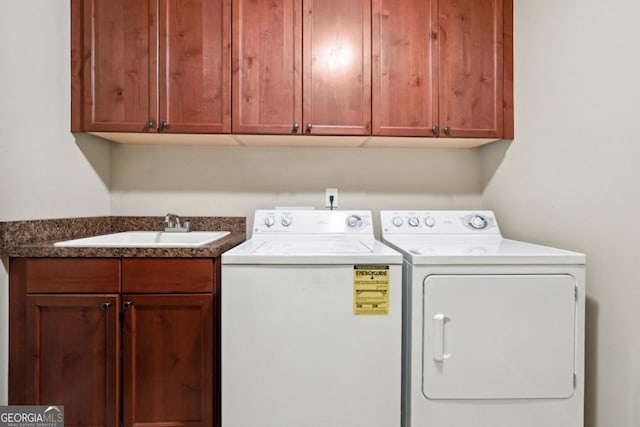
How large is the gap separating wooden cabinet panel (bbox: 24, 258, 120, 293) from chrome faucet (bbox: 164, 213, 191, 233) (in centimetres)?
59

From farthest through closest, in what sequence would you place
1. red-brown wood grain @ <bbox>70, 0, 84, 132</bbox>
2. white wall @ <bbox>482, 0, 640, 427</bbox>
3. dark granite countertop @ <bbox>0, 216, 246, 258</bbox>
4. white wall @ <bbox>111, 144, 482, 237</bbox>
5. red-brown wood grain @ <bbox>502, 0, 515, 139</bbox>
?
1. white wall @ <bbox>111, 144, 482, 237</bbox>
2. red-brown wood grain @ <bbox>502, 0, 515, 139</bbox>
3. red-brown wood grain @ <bbox>70, 0, 84, 132</bbox>
4. dark granite countertop @ <bbox>0, 216, 246, 258</bbox>
5. white wall @ <bbox>482, 0, 640, 427</bbox>

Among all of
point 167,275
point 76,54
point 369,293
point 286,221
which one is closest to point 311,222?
point 286,221

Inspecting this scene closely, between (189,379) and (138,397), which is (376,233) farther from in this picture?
(138,397)

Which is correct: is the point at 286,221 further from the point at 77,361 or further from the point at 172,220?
the point at 77,361

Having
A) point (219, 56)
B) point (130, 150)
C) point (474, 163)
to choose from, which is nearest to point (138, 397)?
point (130, 150)

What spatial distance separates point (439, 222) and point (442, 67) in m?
0.83

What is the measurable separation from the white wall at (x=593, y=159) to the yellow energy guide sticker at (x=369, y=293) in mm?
867

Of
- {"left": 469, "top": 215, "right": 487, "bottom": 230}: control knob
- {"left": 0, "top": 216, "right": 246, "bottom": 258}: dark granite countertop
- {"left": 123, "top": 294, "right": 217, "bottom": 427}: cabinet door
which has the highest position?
{"left": 469, "top": 215, "right": 487, "bottom": 230}: control knob

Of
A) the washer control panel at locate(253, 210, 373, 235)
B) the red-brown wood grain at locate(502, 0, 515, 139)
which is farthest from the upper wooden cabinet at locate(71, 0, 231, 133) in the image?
the red-brown wood grain at locate(502, 0, 515, 139)

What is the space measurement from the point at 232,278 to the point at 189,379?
499 mm

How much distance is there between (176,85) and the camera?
5.49ft

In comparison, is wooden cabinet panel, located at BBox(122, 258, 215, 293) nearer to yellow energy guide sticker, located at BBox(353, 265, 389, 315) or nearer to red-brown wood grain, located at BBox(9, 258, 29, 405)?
red-brown wood grain, located at BBox(9, 258, 29, 405)

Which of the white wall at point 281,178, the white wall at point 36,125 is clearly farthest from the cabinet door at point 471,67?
the white wall at point 36,125

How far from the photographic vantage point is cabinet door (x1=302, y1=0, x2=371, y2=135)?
1.68 metres
